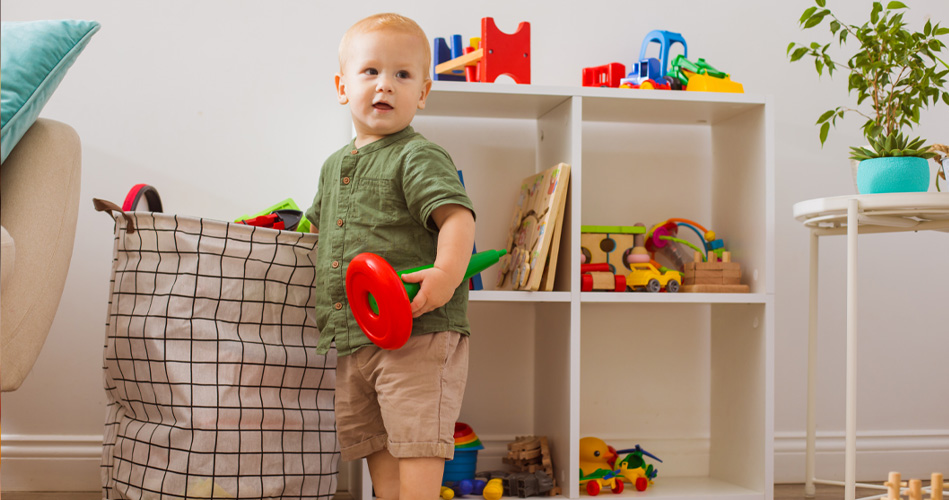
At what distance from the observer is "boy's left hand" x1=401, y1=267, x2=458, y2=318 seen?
3.14ft

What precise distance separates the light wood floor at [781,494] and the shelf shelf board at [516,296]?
53cm

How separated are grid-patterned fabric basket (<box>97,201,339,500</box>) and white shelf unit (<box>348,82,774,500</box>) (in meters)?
0.50

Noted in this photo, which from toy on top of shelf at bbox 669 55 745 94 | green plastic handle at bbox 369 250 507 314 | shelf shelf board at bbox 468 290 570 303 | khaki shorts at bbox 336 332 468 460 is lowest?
khaki shorts at bbox 336 332 468 460

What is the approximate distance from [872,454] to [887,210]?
78cm

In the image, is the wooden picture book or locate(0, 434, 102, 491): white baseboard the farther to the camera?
locate(0, 434, 102, 491): white baseboard

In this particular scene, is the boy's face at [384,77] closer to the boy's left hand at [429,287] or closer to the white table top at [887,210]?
the boy's left hand at [429,287]

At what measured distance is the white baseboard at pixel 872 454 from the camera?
5.62 feet

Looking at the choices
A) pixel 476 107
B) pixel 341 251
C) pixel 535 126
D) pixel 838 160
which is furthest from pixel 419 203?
pixel 838 160

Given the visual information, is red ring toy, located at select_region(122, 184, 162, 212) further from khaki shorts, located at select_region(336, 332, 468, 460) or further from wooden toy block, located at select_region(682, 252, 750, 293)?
wooden toy block, located at select_region(682, 252, 750, 293)

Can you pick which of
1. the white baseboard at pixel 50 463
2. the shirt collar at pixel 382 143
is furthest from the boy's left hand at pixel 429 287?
the white baseboard at pixel 50 463

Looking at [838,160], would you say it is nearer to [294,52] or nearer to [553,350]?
[553,350]

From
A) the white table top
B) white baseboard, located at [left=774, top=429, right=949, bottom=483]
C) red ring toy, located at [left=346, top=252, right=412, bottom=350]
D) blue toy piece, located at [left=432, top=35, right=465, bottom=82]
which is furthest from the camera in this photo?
white baseboard, located at [left=774, top=429, right=949, bottom=483]

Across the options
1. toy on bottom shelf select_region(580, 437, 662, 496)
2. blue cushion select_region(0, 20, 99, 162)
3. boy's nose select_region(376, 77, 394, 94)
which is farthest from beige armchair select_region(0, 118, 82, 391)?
toy on bottom shelf select_region(580, 437, 662, 496)

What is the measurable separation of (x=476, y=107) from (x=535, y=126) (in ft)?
0.65
